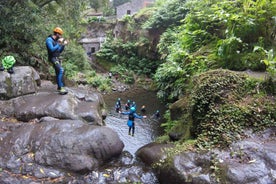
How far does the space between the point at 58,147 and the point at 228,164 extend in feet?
13.1

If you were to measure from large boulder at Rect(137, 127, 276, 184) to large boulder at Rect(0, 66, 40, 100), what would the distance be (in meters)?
5.70

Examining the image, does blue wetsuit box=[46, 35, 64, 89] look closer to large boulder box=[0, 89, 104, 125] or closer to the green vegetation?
large boulder box=[0, 89, 104, 125]

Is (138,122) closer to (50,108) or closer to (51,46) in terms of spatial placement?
(50,108)

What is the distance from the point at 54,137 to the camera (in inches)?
254

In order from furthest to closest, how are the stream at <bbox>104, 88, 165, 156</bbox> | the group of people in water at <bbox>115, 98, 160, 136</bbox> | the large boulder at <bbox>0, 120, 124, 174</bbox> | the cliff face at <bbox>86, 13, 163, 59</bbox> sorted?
the cliff face at <bbox>86, 13, 163, 59</bbox> < the stream at <bbox>104, 88, 165, 156</bbox> < the group of people in water at <bbox>115, 98, 160, 136</bbox> < the large boulder at <bbox>0, 120, 124, 174</bbox>

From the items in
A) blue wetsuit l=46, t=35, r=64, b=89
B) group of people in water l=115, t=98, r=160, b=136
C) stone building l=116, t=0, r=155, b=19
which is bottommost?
group of people in water l=115, t=98, r=160, b=136

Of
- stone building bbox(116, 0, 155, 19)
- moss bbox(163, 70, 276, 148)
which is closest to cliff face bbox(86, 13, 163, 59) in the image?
stone building bbox(116, 0, 155, 19)

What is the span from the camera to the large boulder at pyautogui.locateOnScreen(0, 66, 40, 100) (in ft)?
28.4

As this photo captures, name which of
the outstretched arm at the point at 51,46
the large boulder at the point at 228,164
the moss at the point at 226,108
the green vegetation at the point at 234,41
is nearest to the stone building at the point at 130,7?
the green vegetation at the point at 234,41

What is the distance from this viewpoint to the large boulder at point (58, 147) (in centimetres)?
602

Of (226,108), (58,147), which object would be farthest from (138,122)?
(226,108)

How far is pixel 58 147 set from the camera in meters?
6.26

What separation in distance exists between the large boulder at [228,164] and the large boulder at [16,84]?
5695 mm

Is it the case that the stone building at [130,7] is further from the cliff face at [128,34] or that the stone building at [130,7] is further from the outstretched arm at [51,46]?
the outstretched arm at [51,46]
